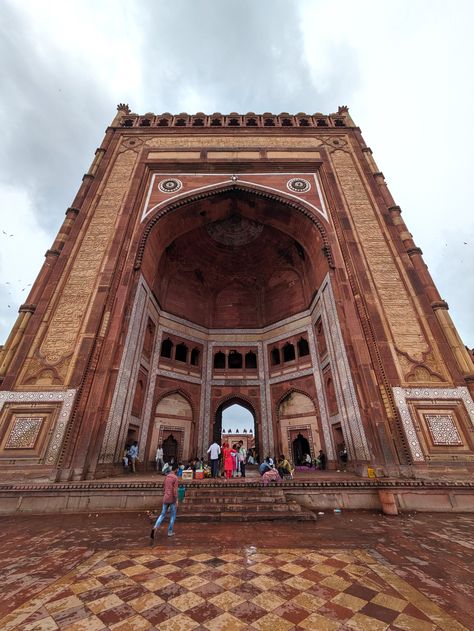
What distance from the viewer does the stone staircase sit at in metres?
5.23

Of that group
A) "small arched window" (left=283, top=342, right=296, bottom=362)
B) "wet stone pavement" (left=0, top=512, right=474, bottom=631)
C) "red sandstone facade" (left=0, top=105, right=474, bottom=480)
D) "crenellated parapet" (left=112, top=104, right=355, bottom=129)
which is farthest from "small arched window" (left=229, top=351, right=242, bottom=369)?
"crenellated parapet" (left=112, top=104, right=355, bottom=129)

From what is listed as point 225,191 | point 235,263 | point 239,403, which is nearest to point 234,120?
point 225,191

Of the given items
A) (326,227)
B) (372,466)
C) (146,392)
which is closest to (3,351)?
(146,392)

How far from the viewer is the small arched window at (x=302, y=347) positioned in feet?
46.1

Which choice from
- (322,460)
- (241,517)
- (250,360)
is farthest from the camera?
(250,360)

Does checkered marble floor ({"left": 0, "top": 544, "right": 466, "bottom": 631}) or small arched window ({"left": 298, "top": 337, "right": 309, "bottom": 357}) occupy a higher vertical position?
small arched window ({"left": 298, "top": 337, "right": 309, "bottom": 357})

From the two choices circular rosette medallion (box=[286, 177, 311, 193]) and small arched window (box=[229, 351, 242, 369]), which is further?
small arched window (box=[229, 351, 242, 369])

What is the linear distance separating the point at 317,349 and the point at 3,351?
1127 centimetres

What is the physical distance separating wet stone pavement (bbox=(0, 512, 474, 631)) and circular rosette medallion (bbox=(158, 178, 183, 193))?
1275 cm

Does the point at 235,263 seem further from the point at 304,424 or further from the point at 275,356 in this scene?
the point at 304,424

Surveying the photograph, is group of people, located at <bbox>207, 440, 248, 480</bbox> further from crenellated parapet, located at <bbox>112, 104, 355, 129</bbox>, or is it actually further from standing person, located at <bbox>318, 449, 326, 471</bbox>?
crenellated parapet, located at <bbox>112, 104, 355, 129</bbox>

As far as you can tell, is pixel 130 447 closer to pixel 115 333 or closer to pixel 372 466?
pixel 115 333

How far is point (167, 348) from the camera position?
561 inches

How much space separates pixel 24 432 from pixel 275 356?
10849mm
